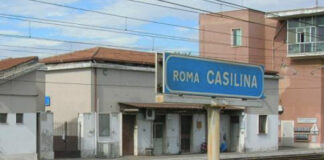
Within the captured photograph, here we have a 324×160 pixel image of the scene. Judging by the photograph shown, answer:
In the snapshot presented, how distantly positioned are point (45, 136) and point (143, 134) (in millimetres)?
6674

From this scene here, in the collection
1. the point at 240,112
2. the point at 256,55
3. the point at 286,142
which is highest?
the point at 256,55

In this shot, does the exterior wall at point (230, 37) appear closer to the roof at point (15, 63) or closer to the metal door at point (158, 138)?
the metal door at point (158, 138)

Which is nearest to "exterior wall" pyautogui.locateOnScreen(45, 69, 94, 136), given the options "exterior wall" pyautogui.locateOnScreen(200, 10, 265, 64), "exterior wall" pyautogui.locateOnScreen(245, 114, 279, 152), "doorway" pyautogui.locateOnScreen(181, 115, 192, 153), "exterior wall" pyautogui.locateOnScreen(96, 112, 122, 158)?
"exterior wall" pyautogui.locateOnScreen(96, 112, 122, 158)

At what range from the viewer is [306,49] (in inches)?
1916

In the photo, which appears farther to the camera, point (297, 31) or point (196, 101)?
point (297, 31)

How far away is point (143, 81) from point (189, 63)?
26233mm

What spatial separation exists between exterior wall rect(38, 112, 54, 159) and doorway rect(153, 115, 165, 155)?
746cm

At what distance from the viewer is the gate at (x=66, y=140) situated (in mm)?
32250

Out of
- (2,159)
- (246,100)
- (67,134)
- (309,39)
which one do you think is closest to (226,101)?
(246,100)

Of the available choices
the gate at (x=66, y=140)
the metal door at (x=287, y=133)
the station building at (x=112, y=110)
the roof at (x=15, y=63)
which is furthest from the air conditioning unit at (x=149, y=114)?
the metal door at (x=287, y=133)

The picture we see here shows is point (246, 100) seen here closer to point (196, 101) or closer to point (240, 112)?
point (196, 101)

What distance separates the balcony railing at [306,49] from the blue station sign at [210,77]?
39.5 meters

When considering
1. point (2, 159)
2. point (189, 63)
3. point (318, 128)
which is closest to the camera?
point (189, 63)

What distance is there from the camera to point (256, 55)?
51625 mm
